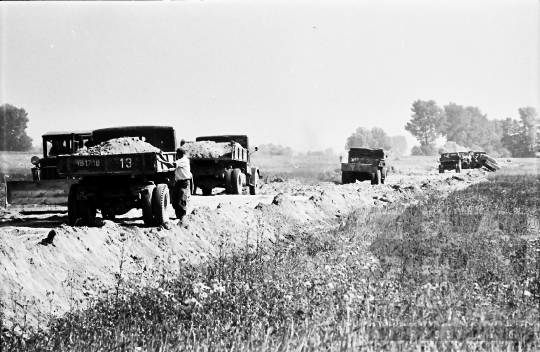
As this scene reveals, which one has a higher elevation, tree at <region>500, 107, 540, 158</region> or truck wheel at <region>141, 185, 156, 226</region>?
tree at <region>500, 107, 540, 158</region>

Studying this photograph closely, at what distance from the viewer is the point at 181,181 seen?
13.7 m

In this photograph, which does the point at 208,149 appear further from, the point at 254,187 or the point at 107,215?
the point at 107,215

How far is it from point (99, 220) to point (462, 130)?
13174 centimetres

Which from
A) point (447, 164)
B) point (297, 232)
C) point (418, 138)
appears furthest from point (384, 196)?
point (418, 138)

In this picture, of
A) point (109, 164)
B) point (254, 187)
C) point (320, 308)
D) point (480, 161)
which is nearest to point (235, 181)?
point (254, 187)

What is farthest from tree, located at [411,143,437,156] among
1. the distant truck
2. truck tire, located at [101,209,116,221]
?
truck tire, located at [101,209,116,221]

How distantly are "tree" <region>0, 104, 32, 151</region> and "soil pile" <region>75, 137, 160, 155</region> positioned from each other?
78.1m

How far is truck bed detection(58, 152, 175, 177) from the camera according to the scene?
39.9ft

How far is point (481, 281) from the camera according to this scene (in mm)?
7832

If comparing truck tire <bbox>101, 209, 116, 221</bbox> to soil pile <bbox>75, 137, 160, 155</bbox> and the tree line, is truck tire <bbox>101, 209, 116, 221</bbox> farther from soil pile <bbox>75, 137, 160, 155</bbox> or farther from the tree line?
the tree line

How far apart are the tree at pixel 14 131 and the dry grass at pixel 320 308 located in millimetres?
83753

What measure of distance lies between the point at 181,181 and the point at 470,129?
133 metres

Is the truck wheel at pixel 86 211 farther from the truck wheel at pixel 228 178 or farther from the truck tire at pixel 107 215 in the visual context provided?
the truck wheel at pixel 228 178

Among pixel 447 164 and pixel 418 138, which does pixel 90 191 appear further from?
pixel 418 138
